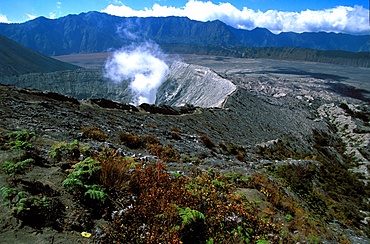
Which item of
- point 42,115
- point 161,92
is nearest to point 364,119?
point 161,92

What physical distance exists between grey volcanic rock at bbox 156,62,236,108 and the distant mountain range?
71.2 meters

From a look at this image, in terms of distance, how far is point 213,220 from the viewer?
6.20m

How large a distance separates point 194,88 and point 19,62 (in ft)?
335

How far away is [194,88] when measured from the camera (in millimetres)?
57562

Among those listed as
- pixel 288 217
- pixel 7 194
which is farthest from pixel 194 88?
pixel 7 194

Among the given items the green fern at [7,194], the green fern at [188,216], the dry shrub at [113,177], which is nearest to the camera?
the green fern at [7,194]

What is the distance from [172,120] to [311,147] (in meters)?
19.5

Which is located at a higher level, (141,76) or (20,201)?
(20,201)

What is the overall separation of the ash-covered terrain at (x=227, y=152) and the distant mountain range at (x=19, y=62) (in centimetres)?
8992

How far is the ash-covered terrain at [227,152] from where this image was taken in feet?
19.1

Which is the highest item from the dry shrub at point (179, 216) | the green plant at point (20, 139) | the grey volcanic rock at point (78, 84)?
the green plant at point (20, 139)

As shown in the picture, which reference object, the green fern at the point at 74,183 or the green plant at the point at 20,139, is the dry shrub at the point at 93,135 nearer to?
the green plant at the point at 20,139

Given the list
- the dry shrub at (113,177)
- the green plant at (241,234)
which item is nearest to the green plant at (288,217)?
the green plant at (241,234)

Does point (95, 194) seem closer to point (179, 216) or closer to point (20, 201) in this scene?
point (20, 201)
